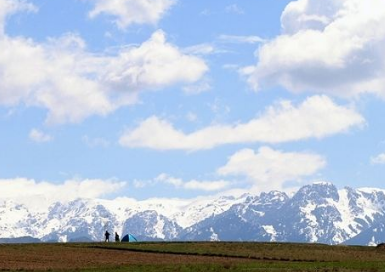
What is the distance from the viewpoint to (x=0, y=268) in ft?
253

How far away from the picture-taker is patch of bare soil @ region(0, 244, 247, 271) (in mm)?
82669

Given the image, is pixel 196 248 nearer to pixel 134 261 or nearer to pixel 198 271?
pixel 134 261

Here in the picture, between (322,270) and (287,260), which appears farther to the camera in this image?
(287,260)

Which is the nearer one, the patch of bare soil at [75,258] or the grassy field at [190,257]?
the grassy field at [190,257]

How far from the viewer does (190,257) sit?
95188mm

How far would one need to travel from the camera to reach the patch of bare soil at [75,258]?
82.7m

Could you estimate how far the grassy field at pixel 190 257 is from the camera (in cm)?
7850

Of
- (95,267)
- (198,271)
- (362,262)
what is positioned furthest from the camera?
(362,262)

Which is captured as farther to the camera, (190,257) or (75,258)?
(190,257)

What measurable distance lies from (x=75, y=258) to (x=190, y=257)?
42.1ft

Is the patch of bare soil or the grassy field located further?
the patch of bare soil

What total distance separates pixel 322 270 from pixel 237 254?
26769mm

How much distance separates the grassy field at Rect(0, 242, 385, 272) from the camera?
258 feet

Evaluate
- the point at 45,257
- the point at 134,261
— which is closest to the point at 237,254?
the point at 134,261
